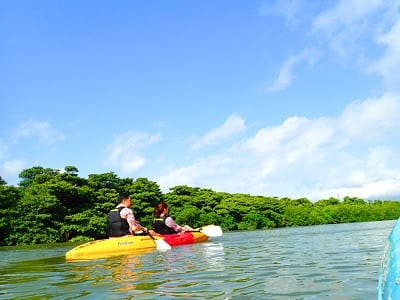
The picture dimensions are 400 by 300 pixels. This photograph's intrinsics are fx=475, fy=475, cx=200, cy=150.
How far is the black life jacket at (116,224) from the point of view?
11.8 m

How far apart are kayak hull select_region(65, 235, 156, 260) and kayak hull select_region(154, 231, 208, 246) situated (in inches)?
36.6

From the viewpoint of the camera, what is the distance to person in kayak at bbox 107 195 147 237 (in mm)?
11742

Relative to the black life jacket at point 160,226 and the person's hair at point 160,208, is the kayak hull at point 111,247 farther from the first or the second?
the black life jacket at point 160,226

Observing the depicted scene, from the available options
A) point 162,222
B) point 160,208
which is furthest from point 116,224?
point 162,222

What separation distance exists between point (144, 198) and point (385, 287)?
36897 millimetres

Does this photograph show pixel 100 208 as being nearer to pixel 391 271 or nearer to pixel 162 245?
pixel 162 245

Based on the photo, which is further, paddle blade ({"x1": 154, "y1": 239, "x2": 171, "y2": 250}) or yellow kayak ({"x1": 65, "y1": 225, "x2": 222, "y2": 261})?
paddle blade ({"x1": 154, "y1": 239, "x2": 171, "y2": 250})

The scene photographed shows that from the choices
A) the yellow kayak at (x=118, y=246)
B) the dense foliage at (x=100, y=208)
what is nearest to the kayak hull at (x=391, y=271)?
the yellow kayak at (x=118, y=246)

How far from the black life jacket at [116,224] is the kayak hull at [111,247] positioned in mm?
224

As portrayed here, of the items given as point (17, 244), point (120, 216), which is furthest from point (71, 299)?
point (17, 244)

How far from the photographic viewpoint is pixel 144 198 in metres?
38.8

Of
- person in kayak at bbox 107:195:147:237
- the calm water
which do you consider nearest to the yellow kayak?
person in kayak at bbox 107:195:147:237

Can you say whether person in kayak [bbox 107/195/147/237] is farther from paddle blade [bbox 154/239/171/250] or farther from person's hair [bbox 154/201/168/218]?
person's hair [bbox 154/201/168/218]

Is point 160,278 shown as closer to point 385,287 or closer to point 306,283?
point 306,283
